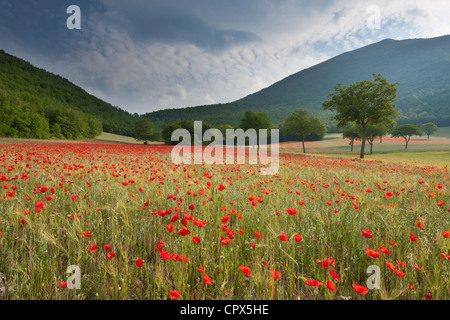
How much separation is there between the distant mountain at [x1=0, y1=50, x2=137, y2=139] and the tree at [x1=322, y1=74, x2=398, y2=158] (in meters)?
67.6

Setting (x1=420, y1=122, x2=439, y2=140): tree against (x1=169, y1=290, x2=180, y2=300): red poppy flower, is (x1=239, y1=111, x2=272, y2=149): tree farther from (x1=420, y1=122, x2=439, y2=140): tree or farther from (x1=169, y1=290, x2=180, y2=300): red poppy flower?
(x1=420, y1=122, x2=439, y2=140): tree

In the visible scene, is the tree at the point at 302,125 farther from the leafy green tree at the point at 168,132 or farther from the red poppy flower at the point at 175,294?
the red poppy flower at the point at 175,294

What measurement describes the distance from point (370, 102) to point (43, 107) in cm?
8688

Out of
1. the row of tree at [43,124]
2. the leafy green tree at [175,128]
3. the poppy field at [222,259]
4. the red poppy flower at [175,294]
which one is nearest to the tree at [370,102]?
the poppy field at [222,259]

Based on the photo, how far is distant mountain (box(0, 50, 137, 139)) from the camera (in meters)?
49.5

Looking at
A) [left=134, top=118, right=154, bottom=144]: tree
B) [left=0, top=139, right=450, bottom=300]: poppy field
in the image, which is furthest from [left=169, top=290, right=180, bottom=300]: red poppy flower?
[left=134, top=118, right=154, bottom=144]: tree

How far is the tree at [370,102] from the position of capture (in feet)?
86.7

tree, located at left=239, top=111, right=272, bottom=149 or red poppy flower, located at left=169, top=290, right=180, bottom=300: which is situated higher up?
tree, located at left=239, top=111, right=272, bottom=149

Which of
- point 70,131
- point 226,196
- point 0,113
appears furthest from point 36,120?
point 226,196

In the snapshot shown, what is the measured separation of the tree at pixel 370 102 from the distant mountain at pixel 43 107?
6762 cm

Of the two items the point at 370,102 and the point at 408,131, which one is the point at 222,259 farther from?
the point at 408,131

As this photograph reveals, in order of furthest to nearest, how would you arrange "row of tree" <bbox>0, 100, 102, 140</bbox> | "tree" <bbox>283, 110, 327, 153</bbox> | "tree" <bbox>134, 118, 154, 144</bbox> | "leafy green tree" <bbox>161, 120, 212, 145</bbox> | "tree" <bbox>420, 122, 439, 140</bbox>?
"tree" <bbox>134, 118, 154, 144</bbox> → "tree" <bbox>420, 122, 439, 140</bbox> → "leafy green tree" <bbox>161, 120, 212, 145</bbox> → "row of tree" <bbox>0, 100, 102, 140</bbox> → "tree" <bbox>283, 110, 327, 153</bbox>

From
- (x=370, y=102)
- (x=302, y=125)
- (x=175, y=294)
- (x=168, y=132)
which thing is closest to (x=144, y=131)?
(x=168, y=132)
